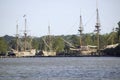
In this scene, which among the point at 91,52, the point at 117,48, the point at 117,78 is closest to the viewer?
the point at 117,78

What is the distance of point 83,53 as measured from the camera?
200 m

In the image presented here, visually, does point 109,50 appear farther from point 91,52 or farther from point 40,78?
point 40,78

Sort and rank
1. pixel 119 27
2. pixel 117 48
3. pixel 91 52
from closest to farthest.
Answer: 1. pixel 117 48
2. pixel 119 27
3. pixel 91 52

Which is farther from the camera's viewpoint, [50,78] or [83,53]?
[83,53]

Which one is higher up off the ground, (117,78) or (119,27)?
(119,27)

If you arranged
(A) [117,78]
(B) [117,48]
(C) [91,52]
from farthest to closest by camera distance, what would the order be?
1. (C) [91,52]
2. (B) [117,48]
3. (A) [117,78]

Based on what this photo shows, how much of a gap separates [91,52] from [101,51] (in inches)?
342

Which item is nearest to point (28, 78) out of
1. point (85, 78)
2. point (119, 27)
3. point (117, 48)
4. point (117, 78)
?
point (85, 78)

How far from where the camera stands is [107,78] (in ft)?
175

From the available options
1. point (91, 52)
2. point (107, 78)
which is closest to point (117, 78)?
point (107, 78)

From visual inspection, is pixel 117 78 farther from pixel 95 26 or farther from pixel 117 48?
pixel 95 26

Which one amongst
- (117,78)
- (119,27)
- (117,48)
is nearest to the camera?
(117,78)

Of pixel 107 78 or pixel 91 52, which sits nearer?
pixel 107 78

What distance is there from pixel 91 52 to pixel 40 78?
468ft
